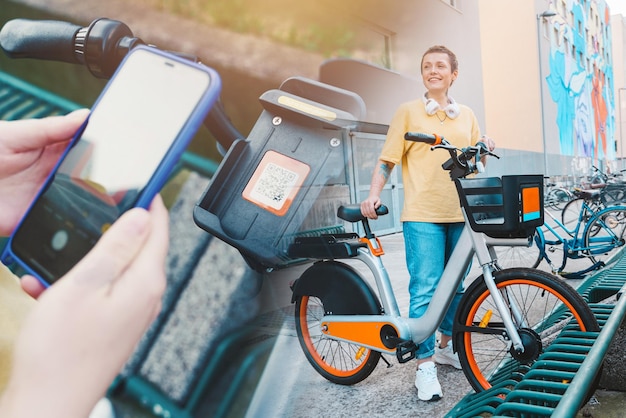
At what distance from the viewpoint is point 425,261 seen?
1967 millimetres

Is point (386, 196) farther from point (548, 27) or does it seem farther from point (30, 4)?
point (548, 27)

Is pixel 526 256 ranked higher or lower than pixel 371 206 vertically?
lower

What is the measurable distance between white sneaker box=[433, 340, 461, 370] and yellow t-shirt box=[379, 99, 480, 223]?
0.64m

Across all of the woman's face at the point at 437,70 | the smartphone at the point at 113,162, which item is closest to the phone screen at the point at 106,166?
the smartphone at the point at 113,162

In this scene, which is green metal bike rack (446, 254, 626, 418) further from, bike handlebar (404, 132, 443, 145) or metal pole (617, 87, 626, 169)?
metal pole (617, 87, 626, 169)

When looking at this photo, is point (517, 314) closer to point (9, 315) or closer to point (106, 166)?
point (106, 166)

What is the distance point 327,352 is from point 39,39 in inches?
63.2

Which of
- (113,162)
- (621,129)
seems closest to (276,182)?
(113,162)

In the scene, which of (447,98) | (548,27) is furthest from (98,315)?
(548,27)

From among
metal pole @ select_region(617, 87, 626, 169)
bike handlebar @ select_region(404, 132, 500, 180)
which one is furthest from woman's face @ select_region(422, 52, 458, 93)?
metal pole @ select_region(617, 87, 626, 169)

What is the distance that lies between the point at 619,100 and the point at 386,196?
92.5 ft

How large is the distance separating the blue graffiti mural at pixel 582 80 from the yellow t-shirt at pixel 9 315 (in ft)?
30.3

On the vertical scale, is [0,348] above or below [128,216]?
below

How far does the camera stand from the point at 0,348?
0.67 metres
